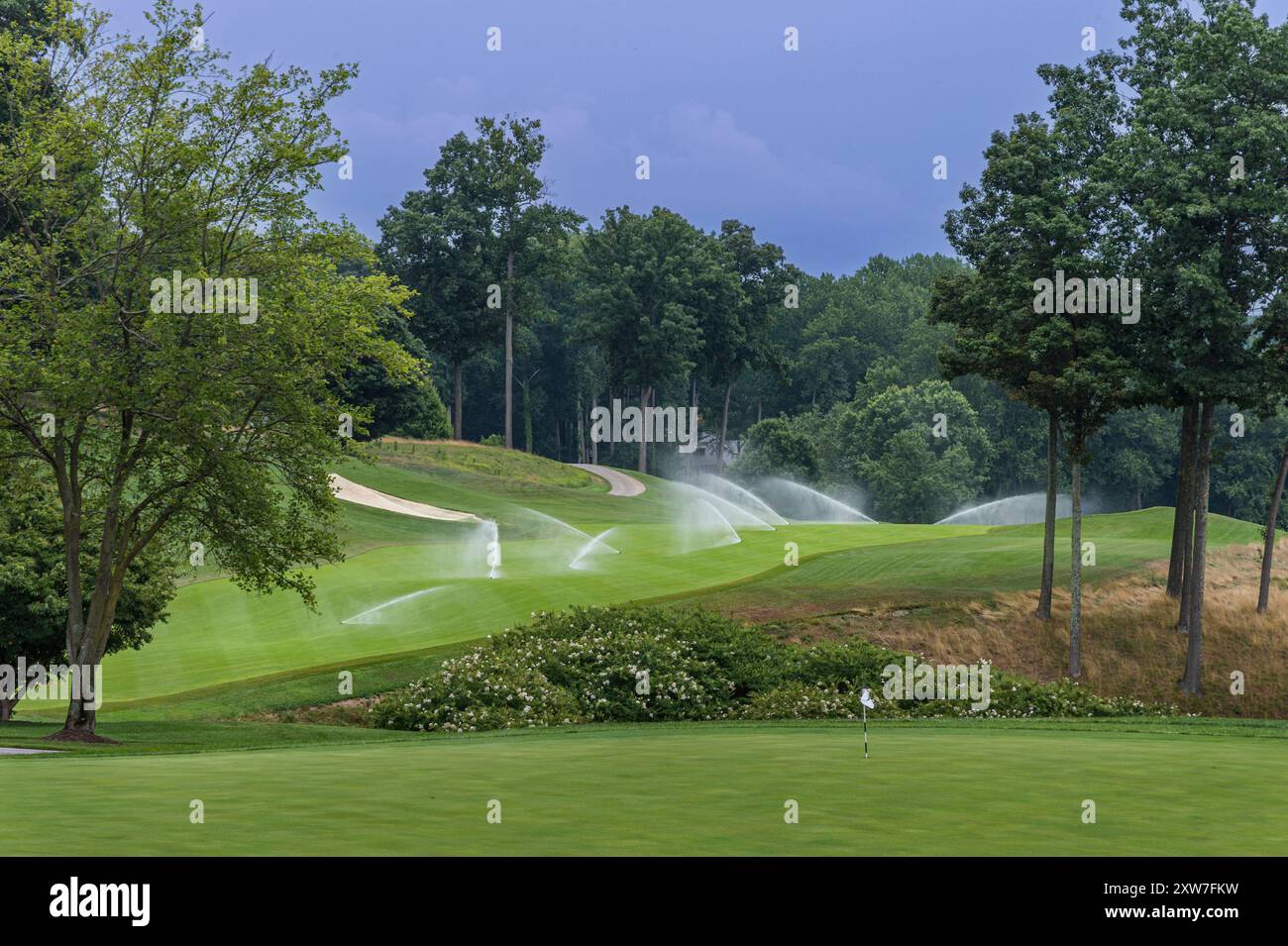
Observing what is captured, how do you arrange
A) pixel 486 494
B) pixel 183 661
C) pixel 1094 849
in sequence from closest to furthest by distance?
pixel 1094 849 < pixel 183 661 < pixel 486 494

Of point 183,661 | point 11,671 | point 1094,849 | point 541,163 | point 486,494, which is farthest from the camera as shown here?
point 541,163

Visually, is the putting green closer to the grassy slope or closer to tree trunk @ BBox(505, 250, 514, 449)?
the grassy slope

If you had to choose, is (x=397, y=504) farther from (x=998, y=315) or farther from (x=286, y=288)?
(x=286, y=288)

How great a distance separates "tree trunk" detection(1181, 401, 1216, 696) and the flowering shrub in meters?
5.27

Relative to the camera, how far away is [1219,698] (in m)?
40.1

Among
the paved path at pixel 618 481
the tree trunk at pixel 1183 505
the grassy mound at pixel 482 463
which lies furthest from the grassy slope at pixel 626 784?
the paved path at pixel 618 481

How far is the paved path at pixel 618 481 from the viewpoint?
101125 millimetres

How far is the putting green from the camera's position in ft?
145

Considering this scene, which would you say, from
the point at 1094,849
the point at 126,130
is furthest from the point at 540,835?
the point at 126,130

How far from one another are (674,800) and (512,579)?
39.2 meters

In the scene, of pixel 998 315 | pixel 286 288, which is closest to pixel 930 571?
pixel 998 315

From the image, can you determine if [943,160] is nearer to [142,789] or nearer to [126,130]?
[126,130]

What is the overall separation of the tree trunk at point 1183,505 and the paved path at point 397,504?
4271cm

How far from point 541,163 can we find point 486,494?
4221cm
